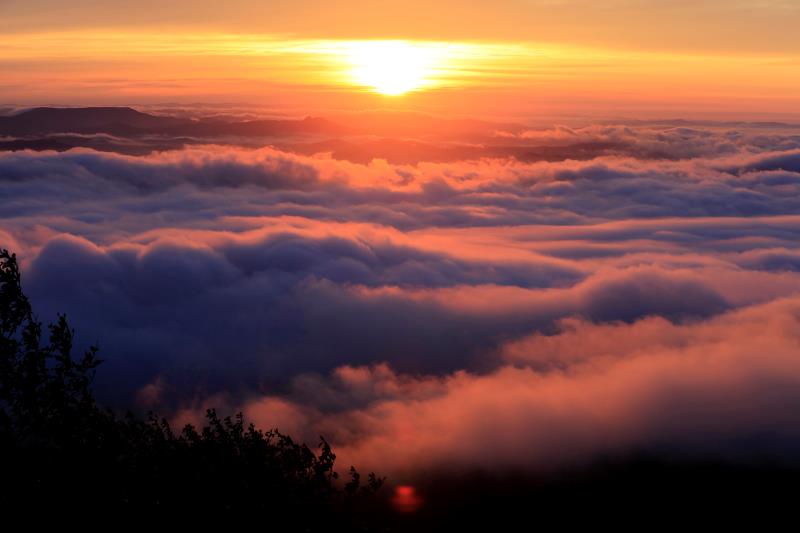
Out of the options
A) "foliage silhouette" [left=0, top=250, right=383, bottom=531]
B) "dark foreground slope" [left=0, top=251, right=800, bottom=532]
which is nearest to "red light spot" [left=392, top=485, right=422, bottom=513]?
"dark foreground slope" [left=0, top=251, right=800, bottom=532]

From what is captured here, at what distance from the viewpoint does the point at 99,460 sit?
20109mm

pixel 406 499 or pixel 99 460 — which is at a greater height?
pixel 406 499

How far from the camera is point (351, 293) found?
196 meters

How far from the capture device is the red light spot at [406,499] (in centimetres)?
10138

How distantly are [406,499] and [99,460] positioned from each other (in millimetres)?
92033

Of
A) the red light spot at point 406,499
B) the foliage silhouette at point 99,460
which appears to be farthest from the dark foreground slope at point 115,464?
the red light spot at point 406,499

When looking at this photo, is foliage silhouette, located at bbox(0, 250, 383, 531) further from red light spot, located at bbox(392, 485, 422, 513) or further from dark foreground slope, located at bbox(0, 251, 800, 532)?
red light spot, located at bbox(392, 485, 422, 513)

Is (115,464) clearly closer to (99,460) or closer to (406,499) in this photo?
(99,460)

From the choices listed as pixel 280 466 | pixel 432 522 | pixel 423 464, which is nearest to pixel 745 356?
pixel 423 464

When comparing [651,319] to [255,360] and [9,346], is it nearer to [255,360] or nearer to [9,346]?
[255,360]

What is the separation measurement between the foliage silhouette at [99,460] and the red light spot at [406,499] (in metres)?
80.6

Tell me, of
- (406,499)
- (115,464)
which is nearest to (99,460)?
(115,464)

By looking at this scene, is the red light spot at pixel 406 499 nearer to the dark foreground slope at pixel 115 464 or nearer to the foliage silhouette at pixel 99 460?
the dark foreground slope at pixel 115 464

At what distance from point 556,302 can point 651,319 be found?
26.3m
